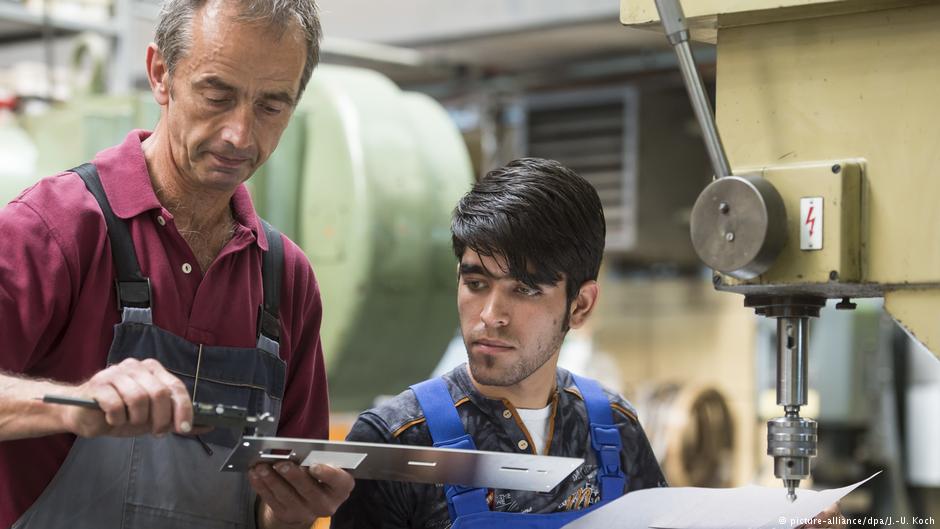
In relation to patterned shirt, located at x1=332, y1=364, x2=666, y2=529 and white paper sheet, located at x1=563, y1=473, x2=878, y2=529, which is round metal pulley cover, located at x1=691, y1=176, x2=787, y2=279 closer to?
white paper sheet, located at x1=563, y1=473, x2=878, y2=529

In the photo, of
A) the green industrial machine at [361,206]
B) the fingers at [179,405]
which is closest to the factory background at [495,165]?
the green industrial machine at [361,206]

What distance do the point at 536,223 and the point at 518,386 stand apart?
0.21 metres

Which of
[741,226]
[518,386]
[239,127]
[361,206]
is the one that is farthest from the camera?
[361,206]

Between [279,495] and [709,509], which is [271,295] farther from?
[709,509]

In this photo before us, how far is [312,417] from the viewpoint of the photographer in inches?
63.2

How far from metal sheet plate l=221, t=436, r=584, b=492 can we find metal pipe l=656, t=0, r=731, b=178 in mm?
349

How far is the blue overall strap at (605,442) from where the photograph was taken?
1.55 metres

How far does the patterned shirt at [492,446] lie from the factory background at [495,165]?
0.55m

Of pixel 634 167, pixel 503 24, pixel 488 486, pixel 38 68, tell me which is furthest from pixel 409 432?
pixel 634 167

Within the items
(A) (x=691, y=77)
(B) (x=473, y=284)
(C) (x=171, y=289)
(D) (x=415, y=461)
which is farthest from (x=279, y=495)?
(A) (x=691, y=77)

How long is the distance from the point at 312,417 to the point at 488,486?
0.34m

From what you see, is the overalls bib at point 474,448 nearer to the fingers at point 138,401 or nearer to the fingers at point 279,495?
the fingers at point 279,495

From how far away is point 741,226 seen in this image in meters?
1.24

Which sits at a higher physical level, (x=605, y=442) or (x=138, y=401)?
(x=138, y=401)
